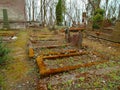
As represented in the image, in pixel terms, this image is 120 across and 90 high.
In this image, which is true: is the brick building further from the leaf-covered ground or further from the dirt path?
the leaf-covered ground

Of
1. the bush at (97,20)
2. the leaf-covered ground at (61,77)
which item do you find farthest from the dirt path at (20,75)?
the bush at (97,20)

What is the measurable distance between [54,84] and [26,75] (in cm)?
131

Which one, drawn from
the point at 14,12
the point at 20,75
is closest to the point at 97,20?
the point at 20,75

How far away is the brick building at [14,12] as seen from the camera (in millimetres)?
17922

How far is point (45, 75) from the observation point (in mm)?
4195

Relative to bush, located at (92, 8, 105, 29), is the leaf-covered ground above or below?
below

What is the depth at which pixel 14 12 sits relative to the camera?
18.1 metres

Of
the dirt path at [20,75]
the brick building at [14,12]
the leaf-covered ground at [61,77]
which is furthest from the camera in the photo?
the brick building at [14,12]

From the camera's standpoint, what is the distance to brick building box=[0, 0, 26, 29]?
706 inches

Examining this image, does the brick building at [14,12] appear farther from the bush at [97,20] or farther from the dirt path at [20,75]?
the dirt path at [20,75]

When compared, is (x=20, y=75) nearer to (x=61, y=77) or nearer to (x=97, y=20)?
(x=61, y=77)

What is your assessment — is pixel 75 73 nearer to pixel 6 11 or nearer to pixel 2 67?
pixel 2 67

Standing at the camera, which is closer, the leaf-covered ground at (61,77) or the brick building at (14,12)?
the leaf-covered ground at (61,77)

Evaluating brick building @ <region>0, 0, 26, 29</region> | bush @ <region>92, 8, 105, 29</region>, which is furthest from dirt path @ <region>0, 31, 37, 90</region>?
brick building @ <region>0, 0, 26, 29</region>
